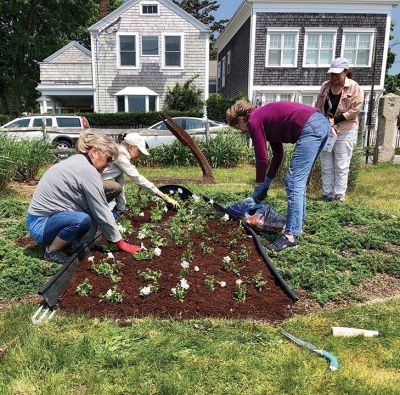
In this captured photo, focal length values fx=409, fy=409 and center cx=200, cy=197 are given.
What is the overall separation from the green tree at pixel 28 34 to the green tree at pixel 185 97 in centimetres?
1388

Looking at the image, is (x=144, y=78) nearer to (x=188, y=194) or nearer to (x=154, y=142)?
(x=154, y=142)

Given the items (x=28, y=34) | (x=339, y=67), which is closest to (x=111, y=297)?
(x=339, y=67)

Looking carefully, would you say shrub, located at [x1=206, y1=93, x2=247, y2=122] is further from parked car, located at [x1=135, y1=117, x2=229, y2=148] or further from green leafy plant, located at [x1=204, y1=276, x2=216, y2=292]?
green leafy plant, located at [x1=204, y1=276, x2=216, y2=292]

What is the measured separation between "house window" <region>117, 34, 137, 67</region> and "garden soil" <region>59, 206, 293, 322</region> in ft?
62.4

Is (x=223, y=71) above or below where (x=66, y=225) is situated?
above

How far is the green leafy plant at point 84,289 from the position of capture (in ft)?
9.76

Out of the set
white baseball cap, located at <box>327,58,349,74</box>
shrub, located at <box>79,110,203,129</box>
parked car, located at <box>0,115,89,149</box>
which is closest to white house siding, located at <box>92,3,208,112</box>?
shrub, located at <box>79,110,203,129</box>

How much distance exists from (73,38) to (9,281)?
1520 inches

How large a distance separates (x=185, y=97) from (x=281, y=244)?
1756cm

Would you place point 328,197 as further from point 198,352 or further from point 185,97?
point 185,97

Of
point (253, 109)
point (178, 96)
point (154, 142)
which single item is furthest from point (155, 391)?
point (178, 96)

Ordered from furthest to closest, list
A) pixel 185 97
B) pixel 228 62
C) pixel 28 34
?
pixel 28 34 → pixel 228 62 → pixel 185 97

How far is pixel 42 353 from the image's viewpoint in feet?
7.31

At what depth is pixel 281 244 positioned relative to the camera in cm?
396
